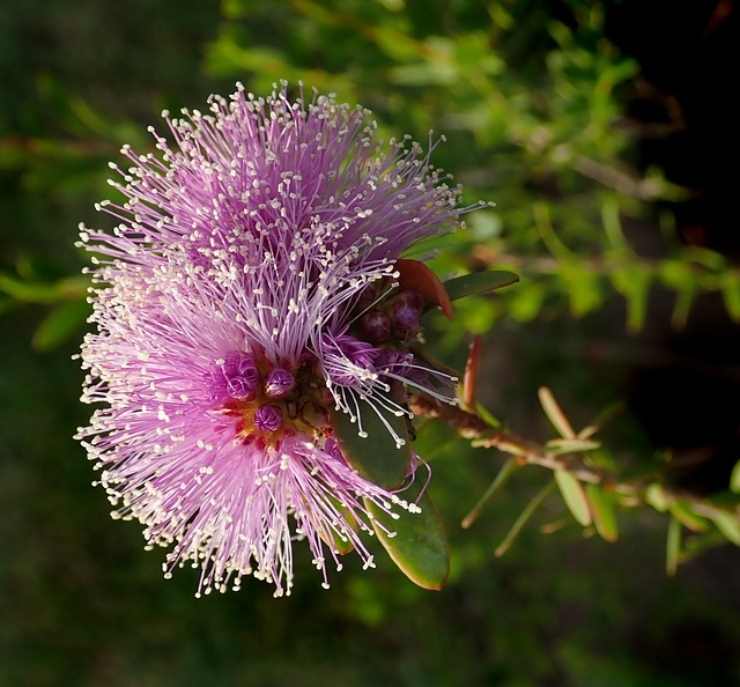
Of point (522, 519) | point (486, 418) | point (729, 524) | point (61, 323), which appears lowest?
point (729, 524)

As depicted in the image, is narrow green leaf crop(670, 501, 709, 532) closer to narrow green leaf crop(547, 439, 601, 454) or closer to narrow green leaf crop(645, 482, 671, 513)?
narrow green leaf crop(645, 482, 671, 513)

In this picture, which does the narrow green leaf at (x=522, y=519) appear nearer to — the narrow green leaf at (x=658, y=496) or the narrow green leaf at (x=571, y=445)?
the narrow green leaf at (x=571, y=445)

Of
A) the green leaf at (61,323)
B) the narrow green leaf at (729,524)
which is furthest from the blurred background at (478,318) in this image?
the narrow green leaf at (729,524)

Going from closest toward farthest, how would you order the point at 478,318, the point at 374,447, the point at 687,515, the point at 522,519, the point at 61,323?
1. the point at 374,447
2. the point at 522,519
3. the point at 687,515
4. the point at 61,323
5. the point at 478,318

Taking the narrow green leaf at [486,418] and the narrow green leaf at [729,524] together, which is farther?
the narrow green leaf at [729,524]

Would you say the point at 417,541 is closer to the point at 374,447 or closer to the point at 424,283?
the point at 374,447

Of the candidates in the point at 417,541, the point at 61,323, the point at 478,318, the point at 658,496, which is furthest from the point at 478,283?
the point at 61,323
